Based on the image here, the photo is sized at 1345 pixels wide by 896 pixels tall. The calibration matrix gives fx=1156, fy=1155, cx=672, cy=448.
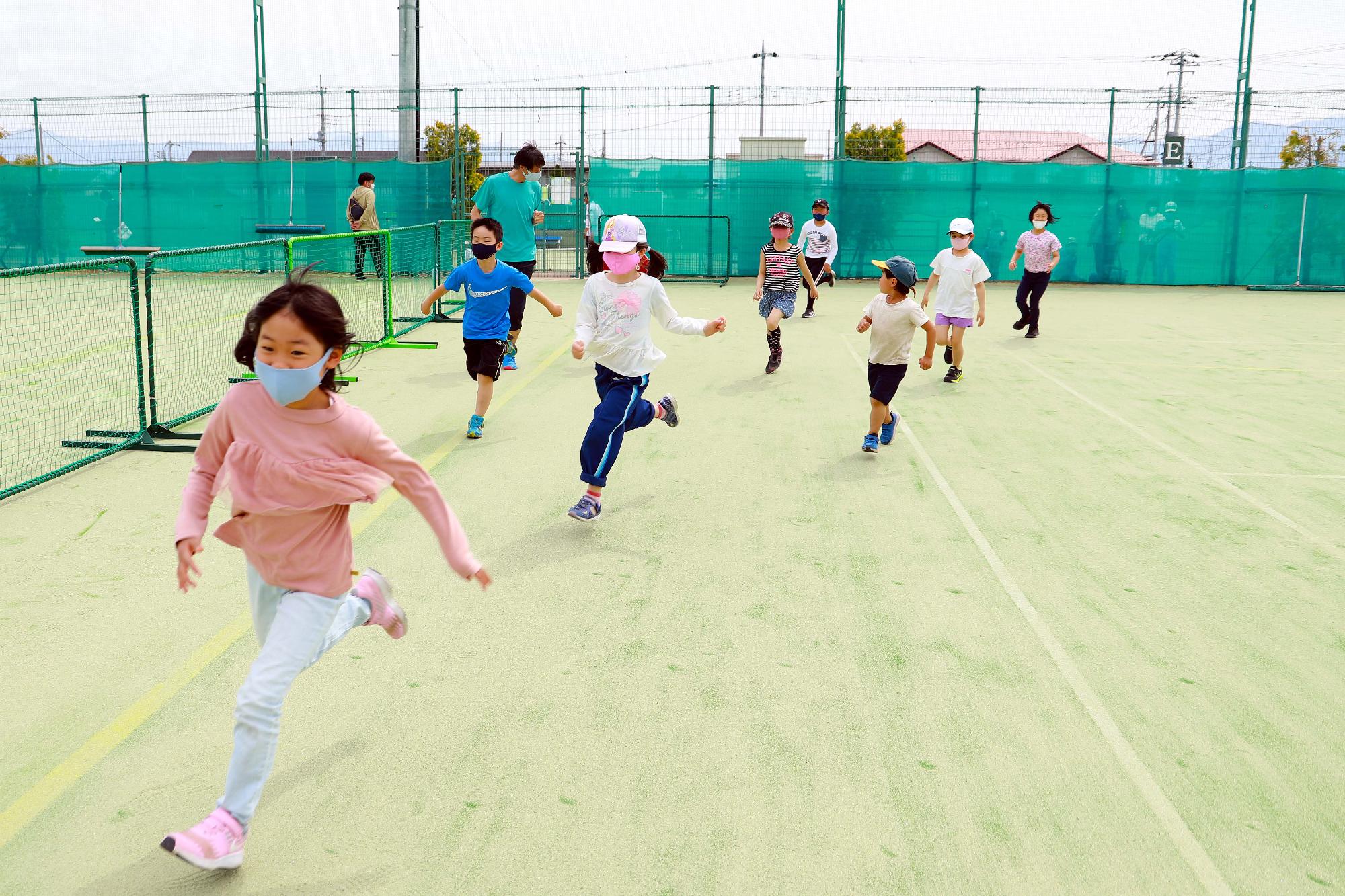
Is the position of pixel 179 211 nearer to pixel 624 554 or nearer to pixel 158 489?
pixel 158 489

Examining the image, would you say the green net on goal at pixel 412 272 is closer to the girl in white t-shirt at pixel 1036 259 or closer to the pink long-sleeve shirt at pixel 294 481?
the girl in white t-shirt at pixel 1036 259

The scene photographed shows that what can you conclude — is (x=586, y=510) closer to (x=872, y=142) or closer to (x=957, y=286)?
(x=957, y=286)

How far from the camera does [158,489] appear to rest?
780 cm

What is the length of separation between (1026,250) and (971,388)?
462cm

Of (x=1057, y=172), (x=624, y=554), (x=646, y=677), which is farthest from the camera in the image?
(x=1057, y=172)

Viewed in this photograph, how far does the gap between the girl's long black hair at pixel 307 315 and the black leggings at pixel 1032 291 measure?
13734mm

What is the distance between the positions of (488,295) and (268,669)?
6177mm

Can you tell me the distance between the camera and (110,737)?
433 cm

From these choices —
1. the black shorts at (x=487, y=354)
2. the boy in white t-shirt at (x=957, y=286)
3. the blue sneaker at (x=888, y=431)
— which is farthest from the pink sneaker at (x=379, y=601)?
the boy in white t-shirt at (x=957, y=286)

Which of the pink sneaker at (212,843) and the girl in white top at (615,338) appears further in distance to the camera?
the girl in white top at (615,338)

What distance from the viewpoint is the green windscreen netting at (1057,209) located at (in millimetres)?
26156

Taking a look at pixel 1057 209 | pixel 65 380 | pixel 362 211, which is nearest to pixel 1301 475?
pixel 65 380

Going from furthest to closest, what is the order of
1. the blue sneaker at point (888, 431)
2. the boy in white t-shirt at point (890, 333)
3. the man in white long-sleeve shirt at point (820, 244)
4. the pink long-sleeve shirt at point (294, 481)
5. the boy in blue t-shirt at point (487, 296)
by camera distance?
the man in white long-sleeve shirt at point (820, 244), the blue sneaker at point (888, 431), the boy in blue t-shirt at point (487, 296), the boy in white t-shirt at point (890, 333), the pink long-sleeve shirt at point (294, 481)

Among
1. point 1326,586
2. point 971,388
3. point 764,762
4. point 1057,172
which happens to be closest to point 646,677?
point 764,762
